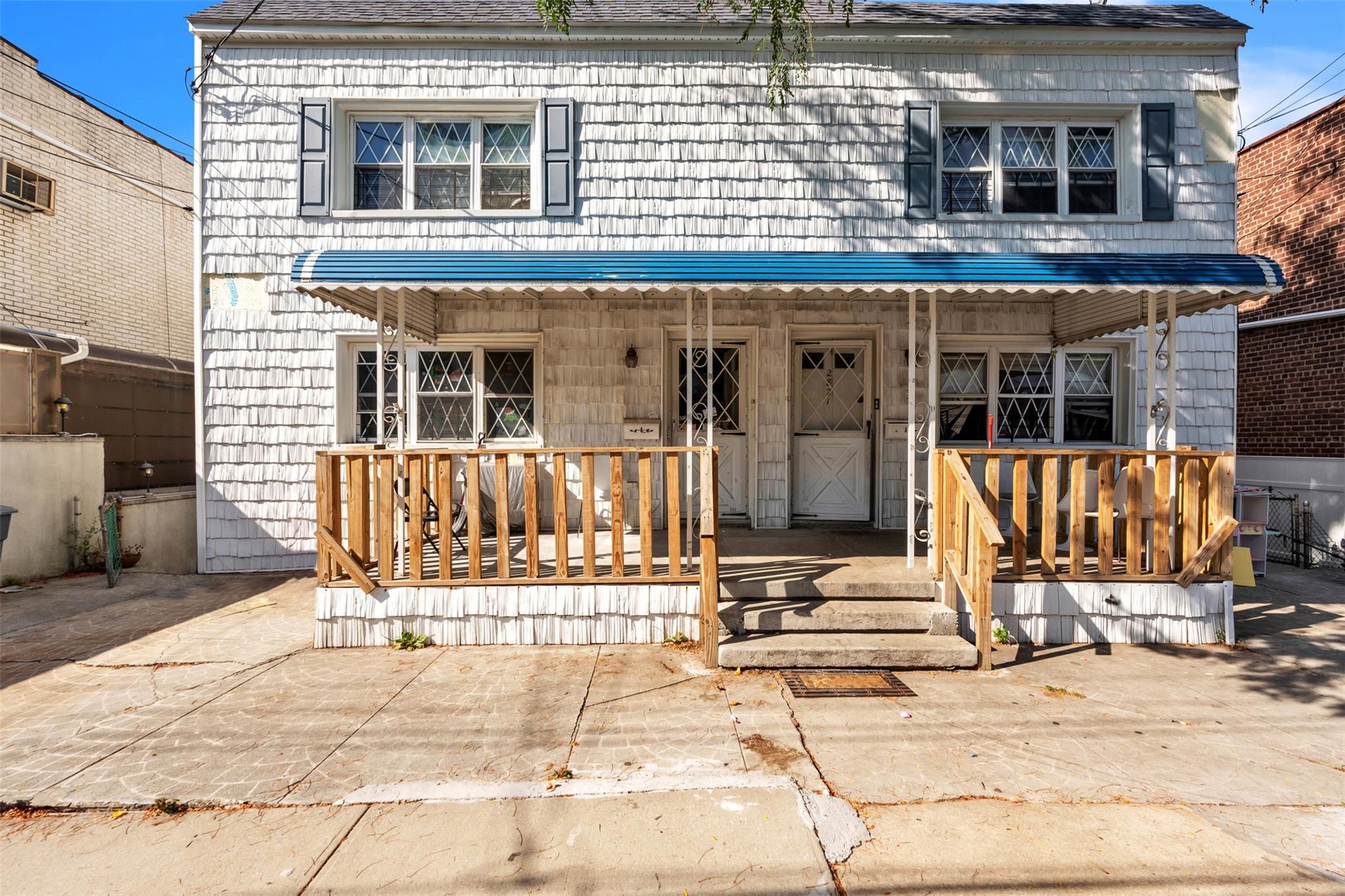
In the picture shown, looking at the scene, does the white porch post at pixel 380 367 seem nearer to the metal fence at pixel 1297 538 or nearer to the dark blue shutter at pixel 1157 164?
the dark blue shutter at pixel 1157 164

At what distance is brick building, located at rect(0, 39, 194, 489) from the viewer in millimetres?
7473

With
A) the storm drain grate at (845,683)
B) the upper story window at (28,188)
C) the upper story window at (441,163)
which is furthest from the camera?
the upper story window at (28,188)

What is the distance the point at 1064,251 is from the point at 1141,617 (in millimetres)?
4067

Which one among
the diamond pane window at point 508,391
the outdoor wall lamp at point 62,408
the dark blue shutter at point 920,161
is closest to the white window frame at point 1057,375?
the dark blue shutter at point 920,161

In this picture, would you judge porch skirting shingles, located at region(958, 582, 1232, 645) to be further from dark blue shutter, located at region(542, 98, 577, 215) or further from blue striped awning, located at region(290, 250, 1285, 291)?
dark blue shutter, located at region(542, 98, 577, 215)

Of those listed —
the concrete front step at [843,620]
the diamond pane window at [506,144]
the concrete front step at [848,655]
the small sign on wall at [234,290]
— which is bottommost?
the concrete front step at [848,655]

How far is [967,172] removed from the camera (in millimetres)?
6820

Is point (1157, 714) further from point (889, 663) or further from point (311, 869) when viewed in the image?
point (311, 869)

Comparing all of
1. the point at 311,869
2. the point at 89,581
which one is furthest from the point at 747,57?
the point at 89,581

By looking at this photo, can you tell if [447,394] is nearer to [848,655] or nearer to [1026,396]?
[848,655]

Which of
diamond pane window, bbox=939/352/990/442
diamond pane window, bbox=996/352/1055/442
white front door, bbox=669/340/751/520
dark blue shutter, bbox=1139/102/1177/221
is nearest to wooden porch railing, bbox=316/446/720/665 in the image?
white front door, bbox=669/340/751/520

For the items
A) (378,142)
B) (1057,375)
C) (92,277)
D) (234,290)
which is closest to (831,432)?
(1057,375)

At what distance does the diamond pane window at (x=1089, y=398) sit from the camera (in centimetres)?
704

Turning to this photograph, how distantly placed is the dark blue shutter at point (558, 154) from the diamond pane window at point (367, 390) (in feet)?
8.13
